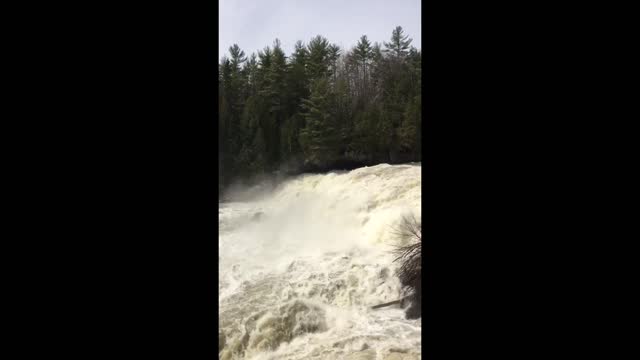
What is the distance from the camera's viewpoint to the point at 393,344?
3.52 metres

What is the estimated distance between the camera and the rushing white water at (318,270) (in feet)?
12.4

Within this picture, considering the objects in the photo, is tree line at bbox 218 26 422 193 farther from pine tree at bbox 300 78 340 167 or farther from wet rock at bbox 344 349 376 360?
wet rock at bbox 344 349 376 360

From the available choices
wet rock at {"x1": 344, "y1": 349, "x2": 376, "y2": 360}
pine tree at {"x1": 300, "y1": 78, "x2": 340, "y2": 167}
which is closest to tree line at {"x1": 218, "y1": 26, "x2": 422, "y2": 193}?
pine tree at {"x1": 300, "y1": 78, "x2": 340, "y2": 167}

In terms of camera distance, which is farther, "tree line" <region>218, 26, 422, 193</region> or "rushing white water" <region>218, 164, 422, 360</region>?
"tree line" <region>218, 26, 422, 193</region>

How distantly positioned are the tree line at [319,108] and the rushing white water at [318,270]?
1.25 ft

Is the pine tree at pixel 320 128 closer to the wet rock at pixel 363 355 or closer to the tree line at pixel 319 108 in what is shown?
the tree line at pixel 319 108

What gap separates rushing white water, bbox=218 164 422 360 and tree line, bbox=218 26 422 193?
1.25 ft

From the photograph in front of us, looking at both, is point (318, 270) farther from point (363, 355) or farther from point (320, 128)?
point (320, 128)

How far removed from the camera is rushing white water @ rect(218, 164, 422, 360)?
149 inches

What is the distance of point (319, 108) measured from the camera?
7137mm
